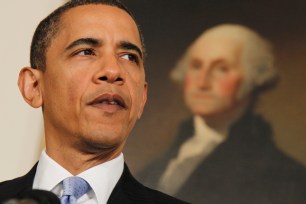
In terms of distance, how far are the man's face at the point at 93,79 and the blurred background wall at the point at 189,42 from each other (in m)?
0.97

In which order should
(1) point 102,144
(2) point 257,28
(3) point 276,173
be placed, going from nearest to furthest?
(1) point 102,144
(3) point 276,173
(2) point 257,28

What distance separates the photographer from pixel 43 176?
131cm

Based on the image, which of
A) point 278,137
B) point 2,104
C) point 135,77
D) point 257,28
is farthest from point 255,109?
point 135,77

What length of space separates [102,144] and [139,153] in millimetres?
1118

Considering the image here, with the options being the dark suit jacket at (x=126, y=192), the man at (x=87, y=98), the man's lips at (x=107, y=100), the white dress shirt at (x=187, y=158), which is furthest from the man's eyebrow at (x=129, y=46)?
the white dress shirt at (x=187, y=158)

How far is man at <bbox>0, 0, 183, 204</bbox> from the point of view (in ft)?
4.00

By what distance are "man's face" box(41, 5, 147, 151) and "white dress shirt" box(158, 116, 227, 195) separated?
37.5 inches

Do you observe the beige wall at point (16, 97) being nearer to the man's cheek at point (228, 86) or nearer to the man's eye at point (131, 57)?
the man's cheek at point (228, 86)

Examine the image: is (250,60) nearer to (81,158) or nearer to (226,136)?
(226,136)

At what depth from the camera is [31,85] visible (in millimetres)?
1381

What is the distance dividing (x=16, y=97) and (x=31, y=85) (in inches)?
38.7

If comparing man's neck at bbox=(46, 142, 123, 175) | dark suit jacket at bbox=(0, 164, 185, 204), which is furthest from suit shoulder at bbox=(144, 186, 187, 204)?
man's neck at bbox=(46, 142, 123, 175)

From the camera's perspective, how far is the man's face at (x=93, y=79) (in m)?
1.21

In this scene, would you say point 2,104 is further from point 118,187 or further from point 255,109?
point 118,187
